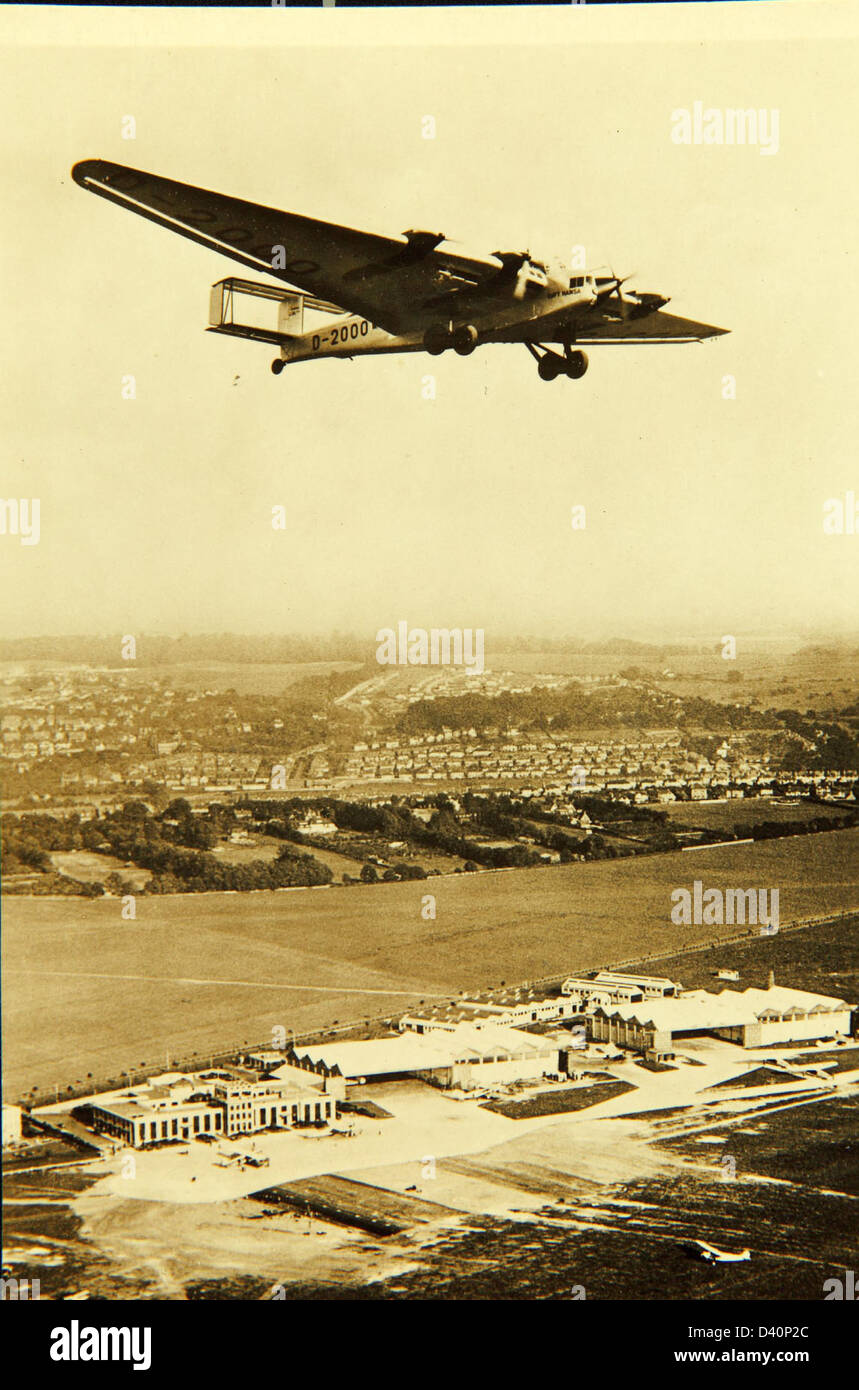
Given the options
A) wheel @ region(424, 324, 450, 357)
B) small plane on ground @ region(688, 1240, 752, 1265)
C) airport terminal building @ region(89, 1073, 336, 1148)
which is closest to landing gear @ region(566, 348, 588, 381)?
wheel @ region(424, 324, 450, 357)

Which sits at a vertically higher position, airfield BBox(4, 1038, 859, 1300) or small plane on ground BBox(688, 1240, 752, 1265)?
airfield BBox(4, 1038, 859, 1300)

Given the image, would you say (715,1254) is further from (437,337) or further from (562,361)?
(437,337)

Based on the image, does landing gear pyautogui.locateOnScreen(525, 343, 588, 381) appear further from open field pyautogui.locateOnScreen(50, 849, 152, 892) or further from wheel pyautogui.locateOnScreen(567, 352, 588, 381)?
open field pyautogui.locateOnScreen(50, 849, 152, 892)

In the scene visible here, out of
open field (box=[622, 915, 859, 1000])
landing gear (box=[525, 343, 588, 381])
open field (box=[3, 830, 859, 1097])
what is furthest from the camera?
open field (box=[622, 915, 859, 1000])

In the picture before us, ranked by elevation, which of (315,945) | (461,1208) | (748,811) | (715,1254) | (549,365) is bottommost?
(715,1254)

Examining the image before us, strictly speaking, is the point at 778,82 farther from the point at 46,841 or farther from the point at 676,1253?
the point at 676,1253

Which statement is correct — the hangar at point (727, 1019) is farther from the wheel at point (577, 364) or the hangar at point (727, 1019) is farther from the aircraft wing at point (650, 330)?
the aircraft wing at point (650, 330)

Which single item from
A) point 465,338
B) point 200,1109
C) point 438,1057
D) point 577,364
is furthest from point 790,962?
point 465,338
